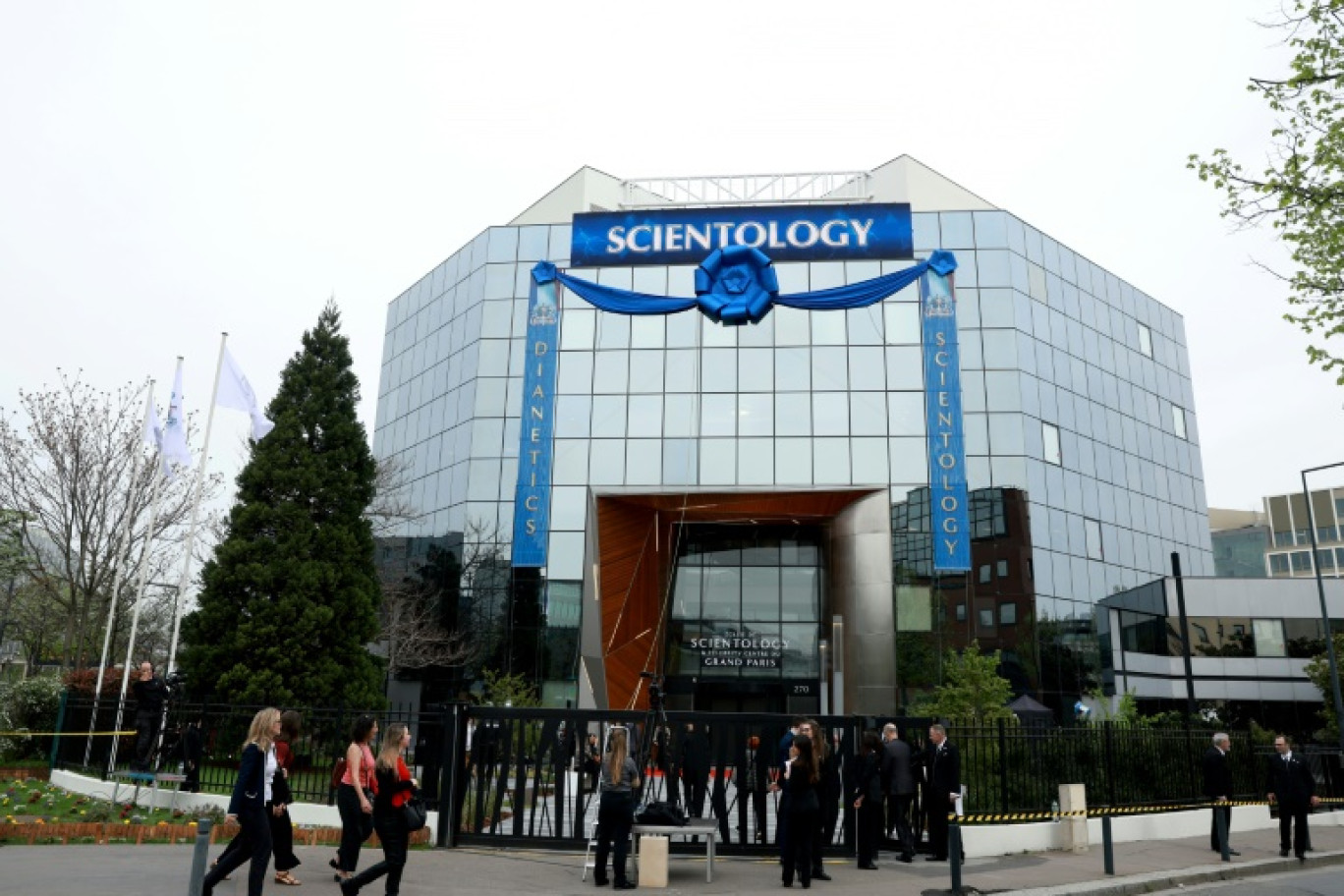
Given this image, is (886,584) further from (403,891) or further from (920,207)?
(403,891)

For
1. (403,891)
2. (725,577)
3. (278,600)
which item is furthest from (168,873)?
(725,577)

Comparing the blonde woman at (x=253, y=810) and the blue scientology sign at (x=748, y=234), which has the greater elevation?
the blue scientology sign at (x=748, y=234)

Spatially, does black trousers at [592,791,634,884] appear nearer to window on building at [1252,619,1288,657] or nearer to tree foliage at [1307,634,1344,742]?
tree foliage at [1307,634,1344,742]

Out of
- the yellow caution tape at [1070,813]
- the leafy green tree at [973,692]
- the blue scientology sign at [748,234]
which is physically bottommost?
the yellow caution tape at [1070,813]

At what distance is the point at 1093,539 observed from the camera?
35.5 metres

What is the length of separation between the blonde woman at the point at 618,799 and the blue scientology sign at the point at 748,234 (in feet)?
49.3

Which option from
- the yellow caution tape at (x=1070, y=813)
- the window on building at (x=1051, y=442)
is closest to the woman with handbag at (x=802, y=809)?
the yellow caution tape at (x=1070, y=813)

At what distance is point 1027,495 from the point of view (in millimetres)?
33125

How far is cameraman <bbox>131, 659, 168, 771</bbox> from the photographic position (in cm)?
1532

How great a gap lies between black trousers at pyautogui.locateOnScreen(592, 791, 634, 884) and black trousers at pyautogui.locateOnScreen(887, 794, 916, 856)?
14.5 feet

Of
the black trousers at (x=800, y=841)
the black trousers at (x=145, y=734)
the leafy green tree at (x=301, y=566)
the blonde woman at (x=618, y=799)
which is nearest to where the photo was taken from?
the blonde woman at (x=618, y=799)

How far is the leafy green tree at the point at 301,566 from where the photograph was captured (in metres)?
21.6

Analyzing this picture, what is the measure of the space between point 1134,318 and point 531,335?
2668 centimetres

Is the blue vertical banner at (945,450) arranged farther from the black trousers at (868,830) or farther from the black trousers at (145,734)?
the black trousers at (145,734)
